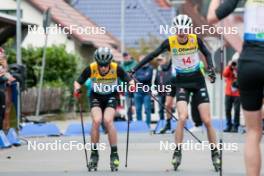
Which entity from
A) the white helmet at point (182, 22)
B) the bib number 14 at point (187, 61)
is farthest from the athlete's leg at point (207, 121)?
the white helmet at point (182, 22)

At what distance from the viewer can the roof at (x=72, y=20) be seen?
40.1m

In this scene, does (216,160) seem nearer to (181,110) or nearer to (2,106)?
(181,110)

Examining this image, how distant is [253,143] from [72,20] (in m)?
37.9

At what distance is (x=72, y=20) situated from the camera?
1763 inches

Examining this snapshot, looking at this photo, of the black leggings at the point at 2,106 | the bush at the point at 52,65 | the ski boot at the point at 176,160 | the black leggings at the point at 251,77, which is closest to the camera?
the black leggings at the point at 251,77

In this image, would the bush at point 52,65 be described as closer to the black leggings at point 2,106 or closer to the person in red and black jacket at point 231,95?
the person in red and black jacket at point 231,95

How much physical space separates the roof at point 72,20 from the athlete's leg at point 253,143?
3158cm

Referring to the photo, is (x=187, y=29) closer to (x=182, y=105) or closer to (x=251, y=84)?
(x=182, y=105)

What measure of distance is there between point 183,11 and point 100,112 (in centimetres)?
5350

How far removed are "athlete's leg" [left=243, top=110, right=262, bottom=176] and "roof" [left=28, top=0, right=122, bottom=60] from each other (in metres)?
31.6

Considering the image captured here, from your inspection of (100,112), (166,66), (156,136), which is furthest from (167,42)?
(166,66)

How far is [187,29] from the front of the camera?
40.8 feet

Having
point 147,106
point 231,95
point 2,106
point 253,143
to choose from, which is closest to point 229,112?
point 231,95

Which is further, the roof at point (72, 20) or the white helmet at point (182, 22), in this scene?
the roof at point (72, 20)
